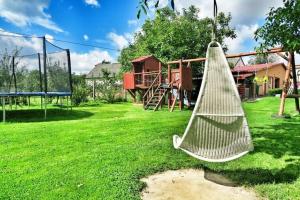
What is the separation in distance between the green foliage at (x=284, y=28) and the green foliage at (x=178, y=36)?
46.3 ft

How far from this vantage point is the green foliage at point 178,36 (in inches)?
858

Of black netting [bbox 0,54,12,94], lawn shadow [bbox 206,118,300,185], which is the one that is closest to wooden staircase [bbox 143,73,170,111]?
black netting [bbox 0,54,12,94]

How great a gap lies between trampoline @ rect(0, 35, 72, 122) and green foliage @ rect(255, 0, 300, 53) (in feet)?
24.6

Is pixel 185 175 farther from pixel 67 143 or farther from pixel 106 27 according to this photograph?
pixel 106 27

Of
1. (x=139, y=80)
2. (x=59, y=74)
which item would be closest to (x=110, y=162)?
(x=59, y=74)

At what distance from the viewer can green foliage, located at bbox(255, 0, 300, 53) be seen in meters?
5.23

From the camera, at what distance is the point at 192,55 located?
22594 millimetres

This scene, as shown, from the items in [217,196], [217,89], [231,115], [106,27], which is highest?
[106,27]

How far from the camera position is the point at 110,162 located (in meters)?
4.78

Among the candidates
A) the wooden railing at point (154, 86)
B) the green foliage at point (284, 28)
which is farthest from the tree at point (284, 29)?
the wooden railing at point (154, 86)

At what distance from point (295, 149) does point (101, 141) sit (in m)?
3.78

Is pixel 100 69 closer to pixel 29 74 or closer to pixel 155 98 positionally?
pixel 155 98

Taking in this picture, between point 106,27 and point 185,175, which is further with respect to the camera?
point 106,27

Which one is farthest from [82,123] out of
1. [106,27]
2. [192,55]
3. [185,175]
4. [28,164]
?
[106,27]
